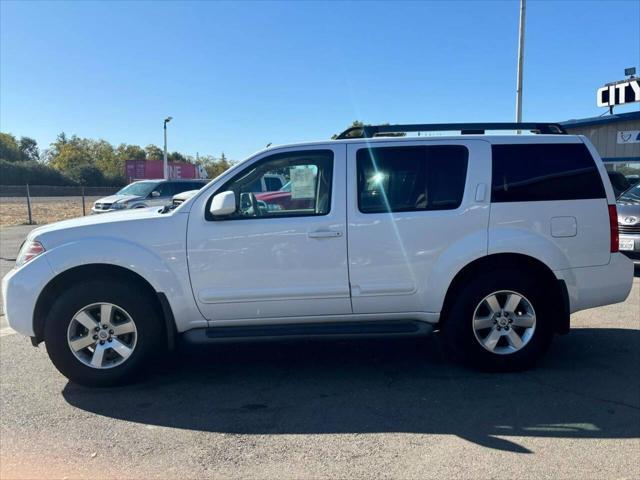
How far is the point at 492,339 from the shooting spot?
4.26 m

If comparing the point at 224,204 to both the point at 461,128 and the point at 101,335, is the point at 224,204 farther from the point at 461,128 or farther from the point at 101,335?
the point at 461,128

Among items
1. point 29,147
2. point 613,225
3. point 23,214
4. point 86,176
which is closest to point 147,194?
point 23,214

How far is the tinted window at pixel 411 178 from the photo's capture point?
4234 millimetres

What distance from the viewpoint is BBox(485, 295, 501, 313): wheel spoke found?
4.23 m

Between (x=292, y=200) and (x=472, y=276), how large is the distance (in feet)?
5.40

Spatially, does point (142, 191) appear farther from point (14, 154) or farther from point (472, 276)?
point (14, 154)

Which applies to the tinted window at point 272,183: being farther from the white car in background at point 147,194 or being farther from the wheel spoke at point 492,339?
the white car in background at point 147,194

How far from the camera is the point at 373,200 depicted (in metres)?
4.23

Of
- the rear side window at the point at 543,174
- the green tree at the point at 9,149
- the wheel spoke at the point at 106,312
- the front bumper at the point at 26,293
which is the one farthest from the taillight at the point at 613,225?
the green tree at the point at 9,149

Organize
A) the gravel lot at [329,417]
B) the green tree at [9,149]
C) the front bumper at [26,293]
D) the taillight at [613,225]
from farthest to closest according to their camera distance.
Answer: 1. the green tree at [9,149]
2. the taillight at [613,225]
3. the front bumper at [26,293]
4. the gravel lot at [329,417]

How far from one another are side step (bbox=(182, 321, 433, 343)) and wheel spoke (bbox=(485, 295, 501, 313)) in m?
0.52

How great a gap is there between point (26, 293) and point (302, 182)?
2.35 meters

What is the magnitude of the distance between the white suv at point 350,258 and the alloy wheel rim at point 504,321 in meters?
0.01

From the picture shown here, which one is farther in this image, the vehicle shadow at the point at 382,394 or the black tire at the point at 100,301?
the black tire at the point at 100,301
